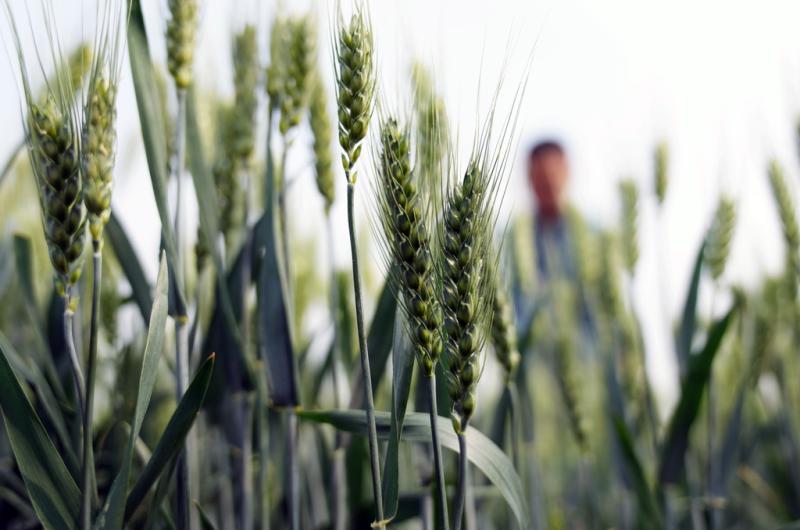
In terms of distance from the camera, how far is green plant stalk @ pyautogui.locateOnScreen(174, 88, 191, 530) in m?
0.78

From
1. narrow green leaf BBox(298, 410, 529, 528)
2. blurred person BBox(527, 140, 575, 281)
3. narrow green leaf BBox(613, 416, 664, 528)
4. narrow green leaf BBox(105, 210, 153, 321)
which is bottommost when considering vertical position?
narrow green leaf BBox(613, 416, 664, 528)

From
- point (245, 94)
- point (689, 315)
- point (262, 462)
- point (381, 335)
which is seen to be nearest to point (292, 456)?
point (262, 462)

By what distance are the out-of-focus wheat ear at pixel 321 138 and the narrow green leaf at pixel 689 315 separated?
610mm

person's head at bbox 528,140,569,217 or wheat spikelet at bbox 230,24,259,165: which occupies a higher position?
person's head at bbox 528,140,569,217

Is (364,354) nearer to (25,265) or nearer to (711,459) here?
(25,265)

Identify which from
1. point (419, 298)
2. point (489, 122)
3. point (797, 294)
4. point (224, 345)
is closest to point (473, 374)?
point (419, 298)

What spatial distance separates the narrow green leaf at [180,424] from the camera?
2.19 ft

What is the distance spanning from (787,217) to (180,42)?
3.56 ft

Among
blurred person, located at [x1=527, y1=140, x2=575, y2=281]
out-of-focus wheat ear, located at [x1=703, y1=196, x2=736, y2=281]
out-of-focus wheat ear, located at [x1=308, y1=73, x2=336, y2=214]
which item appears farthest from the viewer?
blurred person, located at [x1=527, y1=140, x2=575, y2=281]

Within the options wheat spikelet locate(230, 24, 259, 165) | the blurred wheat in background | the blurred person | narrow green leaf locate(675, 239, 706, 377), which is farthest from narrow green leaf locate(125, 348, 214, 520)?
the blurred person

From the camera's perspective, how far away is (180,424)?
670 millimetres

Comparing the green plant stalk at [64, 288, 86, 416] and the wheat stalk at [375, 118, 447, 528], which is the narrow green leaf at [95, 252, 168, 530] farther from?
the wheat stalk at [375, 118, 447, 528]

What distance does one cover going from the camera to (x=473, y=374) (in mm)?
629

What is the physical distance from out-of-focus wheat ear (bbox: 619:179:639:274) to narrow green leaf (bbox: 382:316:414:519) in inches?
32.5
